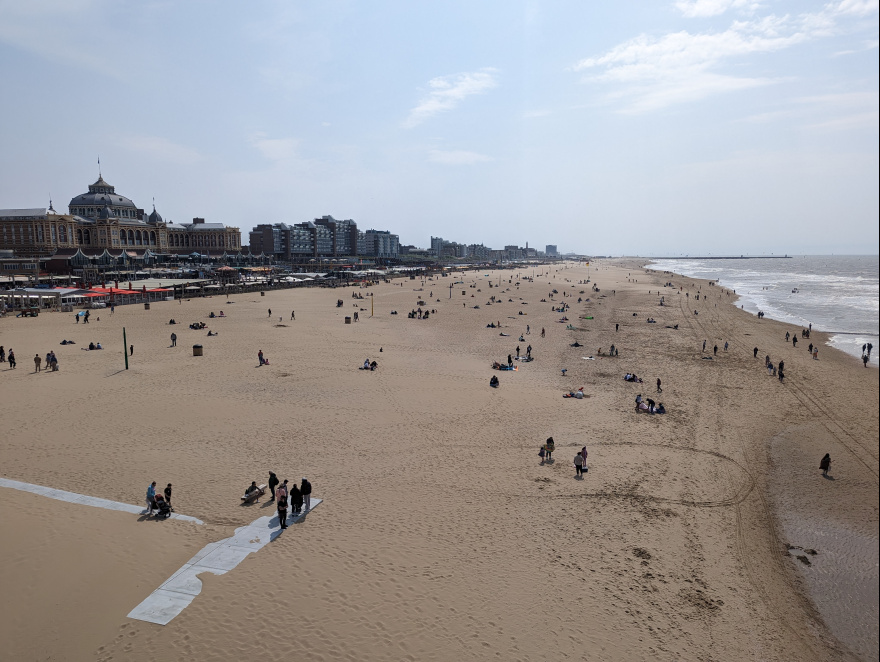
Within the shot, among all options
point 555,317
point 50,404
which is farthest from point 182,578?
point 555,317

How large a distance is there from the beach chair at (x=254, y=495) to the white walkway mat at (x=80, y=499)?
104 centimetres

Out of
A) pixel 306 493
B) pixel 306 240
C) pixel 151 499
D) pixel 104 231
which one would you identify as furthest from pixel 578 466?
pixel 306 240

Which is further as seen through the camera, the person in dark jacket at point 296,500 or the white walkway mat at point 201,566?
the person in dark jacket at point 296,500

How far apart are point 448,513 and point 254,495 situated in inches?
173

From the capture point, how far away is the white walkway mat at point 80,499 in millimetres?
10609

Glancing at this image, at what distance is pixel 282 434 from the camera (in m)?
15.6

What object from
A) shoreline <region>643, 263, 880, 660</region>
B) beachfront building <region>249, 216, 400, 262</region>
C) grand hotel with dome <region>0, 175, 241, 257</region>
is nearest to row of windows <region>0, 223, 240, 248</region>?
grand hotel with dome <region>0, 175, 241, 257</region>

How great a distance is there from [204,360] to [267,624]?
20.5 metres

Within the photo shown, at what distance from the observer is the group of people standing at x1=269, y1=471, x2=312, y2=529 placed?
10.1 metres

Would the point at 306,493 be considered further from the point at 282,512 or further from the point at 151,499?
the point at 151,499

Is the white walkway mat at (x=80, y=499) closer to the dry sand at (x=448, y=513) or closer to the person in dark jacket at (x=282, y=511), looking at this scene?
the dry sand at (x=448, y=513)

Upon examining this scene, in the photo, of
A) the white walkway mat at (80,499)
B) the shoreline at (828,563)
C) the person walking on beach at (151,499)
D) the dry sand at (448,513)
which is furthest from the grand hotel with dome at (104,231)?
the shoreline at (828,563)

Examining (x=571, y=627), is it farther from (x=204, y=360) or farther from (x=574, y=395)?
(x=204, y=360)

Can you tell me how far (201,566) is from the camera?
8789 mm
